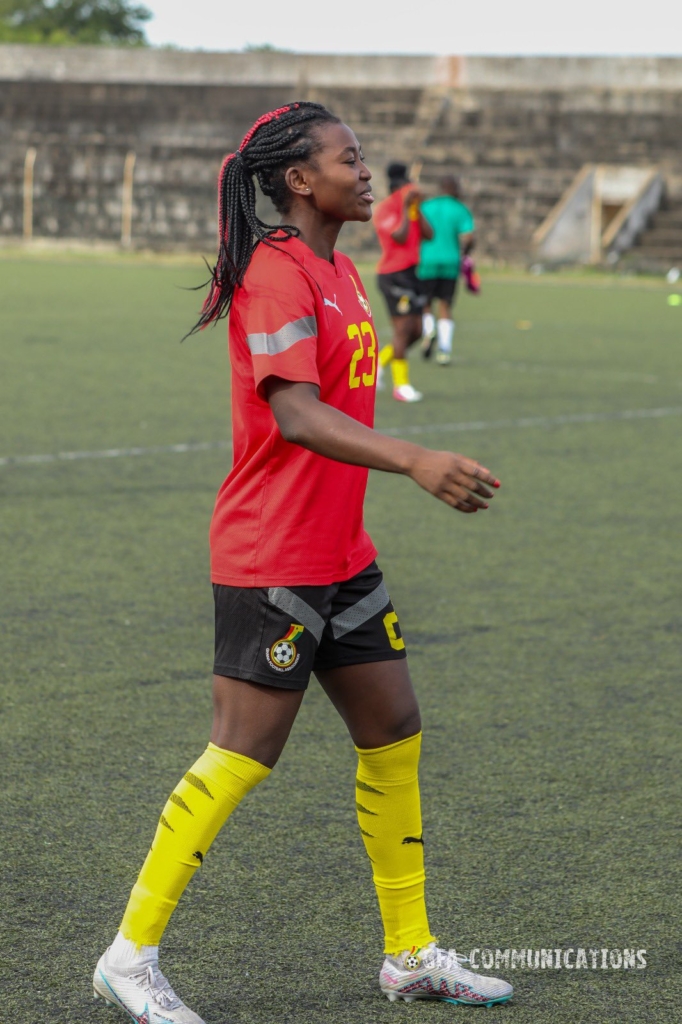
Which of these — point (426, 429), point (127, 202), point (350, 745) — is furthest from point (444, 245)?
point (127, 202)

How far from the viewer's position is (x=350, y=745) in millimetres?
4309

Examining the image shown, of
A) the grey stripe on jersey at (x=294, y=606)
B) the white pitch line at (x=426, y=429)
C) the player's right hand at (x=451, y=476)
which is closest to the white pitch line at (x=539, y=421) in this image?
the white pitch line at (x=426, y=429)

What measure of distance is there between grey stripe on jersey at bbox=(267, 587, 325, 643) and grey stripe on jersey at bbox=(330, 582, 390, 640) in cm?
9

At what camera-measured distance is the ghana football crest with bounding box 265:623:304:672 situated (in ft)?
9.00

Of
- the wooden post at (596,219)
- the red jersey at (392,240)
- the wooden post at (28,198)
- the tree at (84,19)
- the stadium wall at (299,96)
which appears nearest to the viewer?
the red jersey at (392,240)

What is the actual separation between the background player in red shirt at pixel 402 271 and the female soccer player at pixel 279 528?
9.18m

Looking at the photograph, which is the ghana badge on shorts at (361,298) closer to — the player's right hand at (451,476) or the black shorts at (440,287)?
the player's right hand at (451,476)

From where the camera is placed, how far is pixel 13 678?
4.80 m

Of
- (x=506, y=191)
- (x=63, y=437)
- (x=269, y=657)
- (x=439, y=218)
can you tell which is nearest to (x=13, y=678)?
(x=269, y=657)

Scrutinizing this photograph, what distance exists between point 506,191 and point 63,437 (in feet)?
86.5

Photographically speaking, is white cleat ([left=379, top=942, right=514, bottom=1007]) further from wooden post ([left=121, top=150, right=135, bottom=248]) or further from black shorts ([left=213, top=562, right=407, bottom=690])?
wooden post ([left=121, top=150, right=135, bottom=248])

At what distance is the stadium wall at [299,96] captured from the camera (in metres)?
35.2

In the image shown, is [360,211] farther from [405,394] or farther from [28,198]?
[28,198]

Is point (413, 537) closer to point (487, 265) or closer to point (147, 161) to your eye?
point (487, 265)
